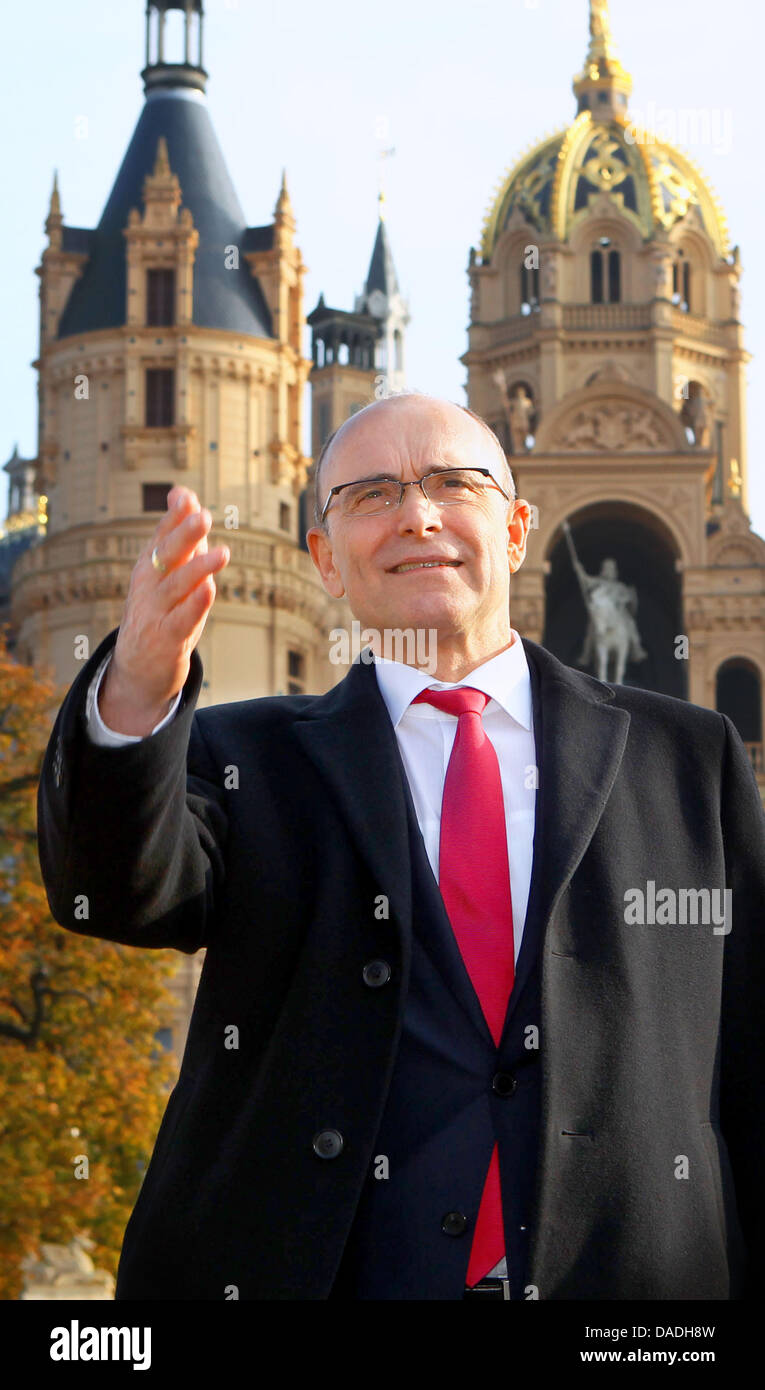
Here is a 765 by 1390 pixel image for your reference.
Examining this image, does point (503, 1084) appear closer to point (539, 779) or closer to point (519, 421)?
point (539, 779)

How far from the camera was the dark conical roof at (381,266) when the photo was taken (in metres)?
108

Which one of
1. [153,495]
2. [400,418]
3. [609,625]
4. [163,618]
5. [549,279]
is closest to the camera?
[163,618]

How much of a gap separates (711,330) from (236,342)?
26.6 meters

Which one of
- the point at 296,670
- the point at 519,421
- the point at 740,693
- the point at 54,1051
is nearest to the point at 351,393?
the point at 519,421

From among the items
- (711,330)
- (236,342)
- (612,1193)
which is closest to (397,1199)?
(612,1193)

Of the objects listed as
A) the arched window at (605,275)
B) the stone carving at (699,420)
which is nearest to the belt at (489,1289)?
the stone carving at (699,420)

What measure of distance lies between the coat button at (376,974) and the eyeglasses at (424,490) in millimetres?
1211

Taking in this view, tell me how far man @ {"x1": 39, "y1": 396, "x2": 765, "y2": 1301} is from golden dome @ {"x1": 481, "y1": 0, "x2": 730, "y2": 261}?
264ft

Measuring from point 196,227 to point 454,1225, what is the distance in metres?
67.0

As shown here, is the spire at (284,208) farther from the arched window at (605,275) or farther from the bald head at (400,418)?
the bald head at (400,418)

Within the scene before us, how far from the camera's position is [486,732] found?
18.1 ft

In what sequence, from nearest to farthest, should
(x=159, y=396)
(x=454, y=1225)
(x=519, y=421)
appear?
(x=454, y=1225) → (x=159, y=396) → (x=519, y=421)

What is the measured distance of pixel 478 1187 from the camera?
15.8 feet

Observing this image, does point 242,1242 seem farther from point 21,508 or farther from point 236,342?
point 21,508
